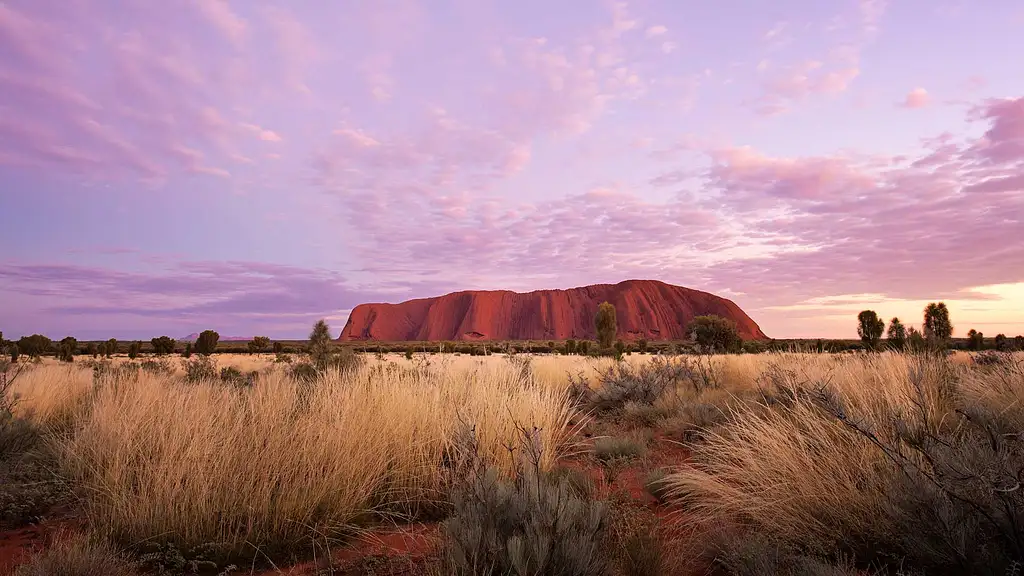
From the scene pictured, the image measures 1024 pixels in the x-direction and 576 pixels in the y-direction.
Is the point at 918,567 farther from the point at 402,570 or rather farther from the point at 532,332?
the point at 532,332

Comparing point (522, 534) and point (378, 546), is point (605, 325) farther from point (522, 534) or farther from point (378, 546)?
point (522, 534)

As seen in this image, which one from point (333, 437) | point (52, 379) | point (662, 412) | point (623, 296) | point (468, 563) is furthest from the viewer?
point (623, 296)

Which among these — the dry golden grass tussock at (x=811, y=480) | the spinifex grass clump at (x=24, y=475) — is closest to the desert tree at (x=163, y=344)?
the spinifex grass clump at (x=24, y=475)

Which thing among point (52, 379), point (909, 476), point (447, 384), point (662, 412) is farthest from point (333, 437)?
point (52, 379)

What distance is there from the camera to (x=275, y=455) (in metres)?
3.93

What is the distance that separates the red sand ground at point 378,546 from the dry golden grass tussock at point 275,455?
239mm

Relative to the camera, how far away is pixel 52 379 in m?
9.39

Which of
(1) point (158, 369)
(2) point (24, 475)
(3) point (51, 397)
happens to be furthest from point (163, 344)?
(2) point (24, 475)

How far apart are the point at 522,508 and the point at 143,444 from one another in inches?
141

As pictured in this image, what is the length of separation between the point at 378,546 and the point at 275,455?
1122 millimetres

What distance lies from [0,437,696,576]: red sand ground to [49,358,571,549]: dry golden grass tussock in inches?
9.4

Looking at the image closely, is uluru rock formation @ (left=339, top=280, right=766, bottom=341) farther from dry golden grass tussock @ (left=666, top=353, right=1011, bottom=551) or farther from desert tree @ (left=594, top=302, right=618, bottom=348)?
Answer: dry golden grass tussock @ (left=666, top=353, right=1011, bottom=551)

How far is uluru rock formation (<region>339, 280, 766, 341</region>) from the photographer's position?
4417 inches

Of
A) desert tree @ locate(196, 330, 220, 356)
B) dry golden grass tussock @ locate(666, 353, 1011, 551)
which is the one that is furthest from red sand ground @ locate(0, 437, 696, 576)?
desert tree @ locate(196, 330, 220, 356)
